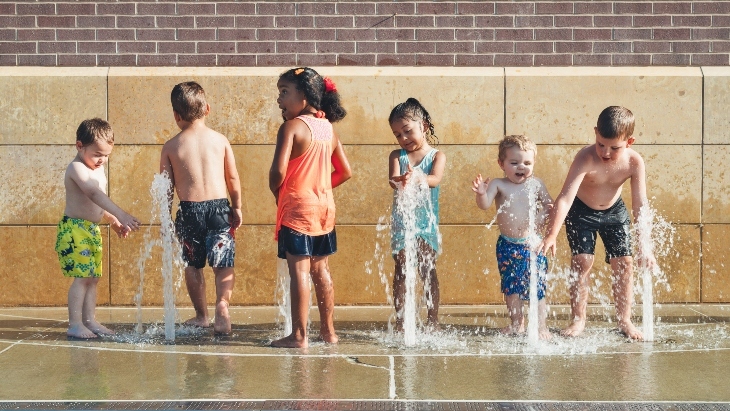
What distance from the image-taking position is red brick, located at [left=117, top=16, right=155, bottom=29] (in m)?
7.90

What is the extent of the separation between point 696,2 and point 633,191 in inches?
82.3

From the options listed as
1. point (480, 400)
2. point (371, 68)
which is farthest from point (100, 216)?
point (480, 400)

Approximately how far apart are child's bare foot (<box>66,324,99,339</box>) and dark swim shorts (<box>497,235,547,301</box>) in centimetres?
250

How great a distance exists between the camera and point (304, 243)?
616 centimetres

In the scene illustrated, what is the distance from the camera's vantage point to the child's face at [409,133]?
259 inches

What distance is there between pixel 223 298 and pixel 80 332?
0.87 meters

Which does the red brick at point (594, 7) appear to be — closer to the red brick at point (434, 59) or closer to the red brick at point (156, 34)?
the red brick at point (434, 59)

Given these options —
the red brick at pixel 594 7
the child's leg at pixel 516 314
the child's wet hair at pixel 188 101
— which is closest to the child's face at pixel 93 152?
the child's wet hair at pixel 188 101

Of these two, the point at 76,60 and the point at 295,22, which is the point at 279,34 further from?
the point at 76,60

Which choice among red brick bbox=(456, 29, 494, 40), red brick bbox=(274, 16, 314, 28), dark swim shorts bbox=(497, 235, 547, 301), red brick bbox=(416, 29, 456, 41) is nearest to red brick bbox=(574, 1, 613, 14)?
red brick bbox=(456, 29, 494, 40)

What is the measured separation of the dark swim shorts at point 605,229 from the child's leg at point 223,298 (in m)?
2.17

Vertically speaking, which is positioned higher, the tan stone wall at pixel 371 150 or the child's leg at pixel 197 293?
the tan stone wall at pixel 371 150

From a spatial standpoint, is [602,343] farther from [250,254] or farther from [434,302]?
[250,254]

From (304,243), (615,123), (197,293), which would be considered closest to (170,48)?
(197,293)
